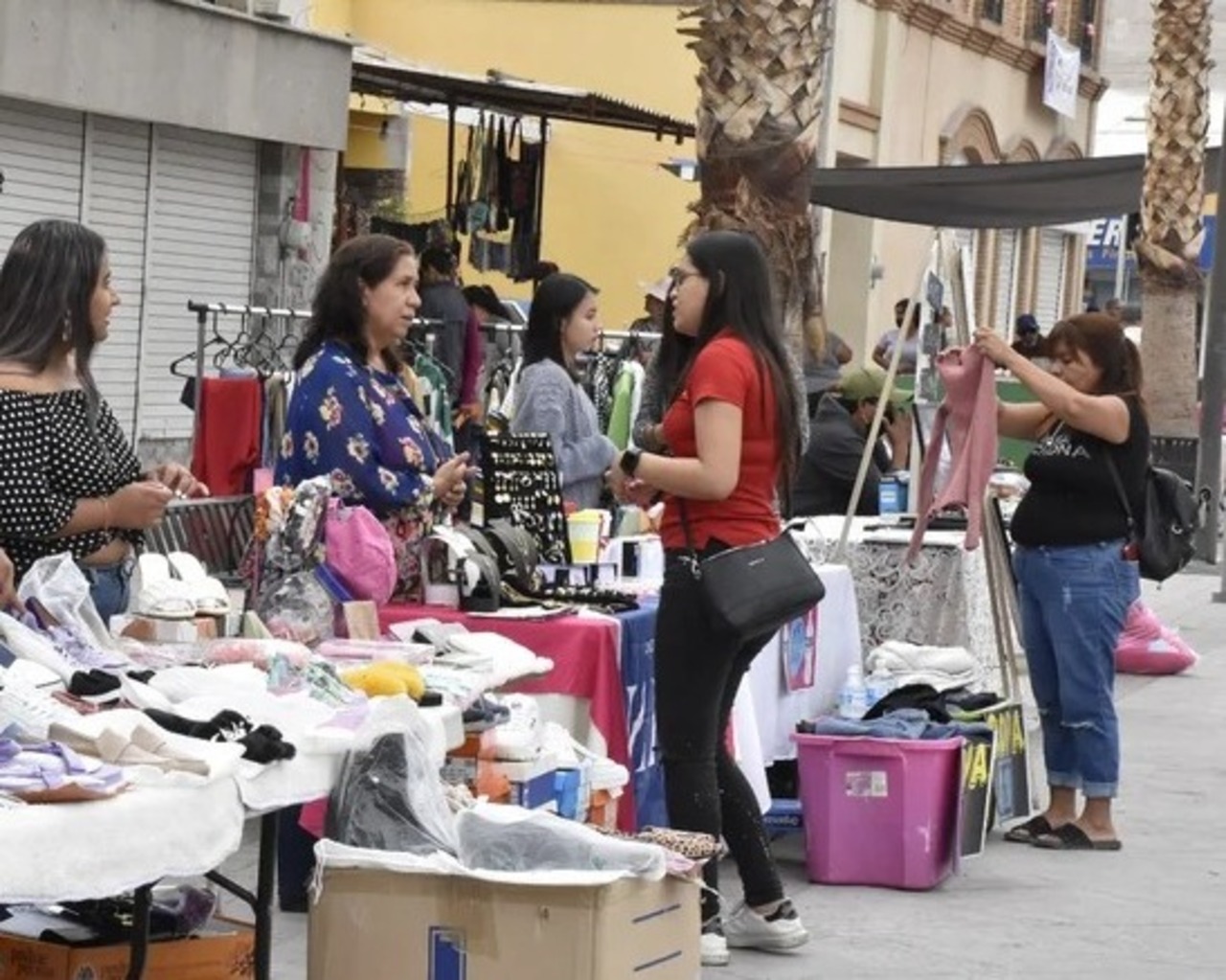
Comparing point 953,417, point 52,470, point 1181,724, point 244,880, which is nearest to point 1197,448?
point 1181,724

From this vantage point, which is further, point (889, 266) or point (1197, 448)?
point (889, 266)

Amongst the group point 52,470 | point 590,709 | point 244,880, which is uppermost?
point 52,470

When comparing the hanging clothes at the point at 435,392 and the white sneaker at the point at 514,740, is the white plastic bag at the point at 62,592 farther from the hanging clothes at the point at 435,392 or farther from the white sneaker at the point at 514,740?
the hanging clothes at the point at 435,392

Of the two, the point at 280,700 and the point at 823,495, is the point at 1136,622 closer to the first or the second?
the point at 823,495

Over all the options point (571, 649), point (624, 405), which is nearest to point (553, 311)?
point (571, 649)

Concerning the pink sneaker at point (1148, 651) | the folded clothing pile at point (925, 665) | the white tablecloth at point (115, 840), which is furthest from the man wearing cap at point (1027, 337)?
the white tablecloth at point (115, 840)

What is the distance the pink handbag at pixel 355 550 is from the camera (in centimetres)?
786

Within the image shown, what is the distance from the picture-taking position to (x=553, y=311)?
10.1 meters

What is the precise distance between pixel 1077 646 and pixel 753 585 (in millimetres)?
2464

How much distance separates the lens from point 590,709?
8.21m

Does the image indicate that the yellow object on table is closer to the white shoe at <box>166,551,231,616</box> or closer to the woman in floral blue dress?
the white shoe at <box>166,551,231,616</box>

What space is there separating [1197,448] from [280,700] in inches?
669

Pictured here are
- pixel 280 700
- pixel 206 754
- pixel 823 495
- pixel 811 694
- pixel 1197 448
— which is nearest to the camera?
pixel 206 754

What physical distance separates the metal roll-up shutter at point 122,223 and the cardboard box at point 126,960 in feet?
40.3
